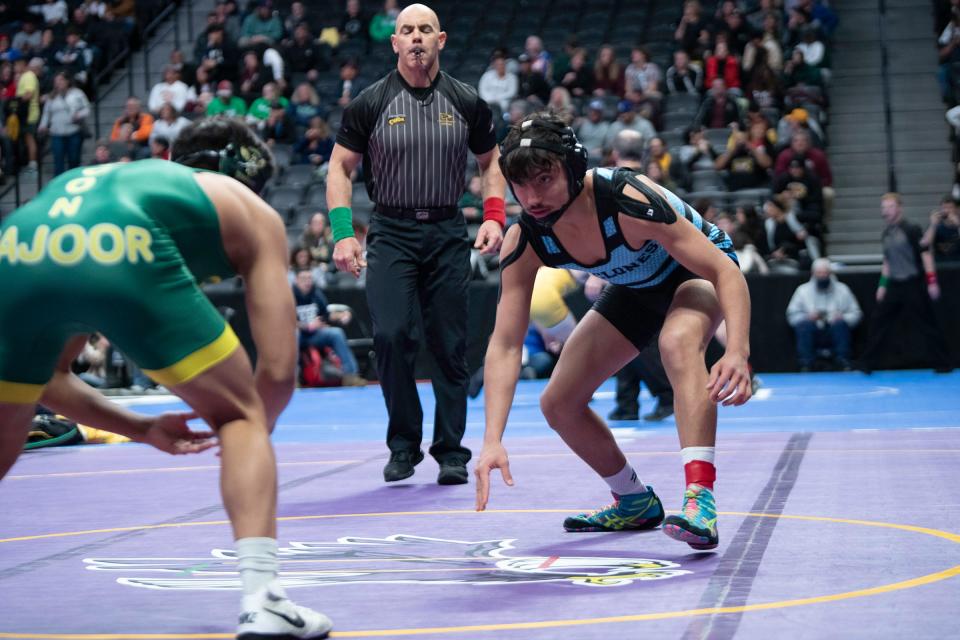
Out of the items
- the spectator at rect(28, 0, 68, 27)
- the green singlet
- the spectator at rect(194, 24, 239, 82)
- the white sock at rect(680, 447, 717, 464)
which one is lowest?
the white sock at rect(680, 447, 717, 464)

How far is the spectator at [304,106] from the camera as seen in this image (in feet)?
52.6

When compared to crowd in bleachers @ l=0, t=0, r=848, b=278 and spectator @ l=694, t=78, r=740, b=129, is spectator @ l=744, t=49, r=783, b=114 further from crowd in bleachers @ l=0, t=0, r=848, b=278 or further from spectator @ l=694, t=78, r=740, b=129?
spectator @ l=694, t=78, r=740, b=129

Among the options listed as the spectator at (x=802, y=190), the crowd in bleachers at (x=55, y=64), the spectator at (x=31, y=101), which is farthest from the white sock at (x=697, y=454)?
the spectator at (x=31, y=101)

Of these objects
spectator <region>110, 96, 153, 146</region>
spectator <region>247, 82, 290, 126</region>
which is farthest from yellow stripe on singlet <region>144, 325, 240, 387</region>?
spectator <region>110, 96, 153, 146</region>

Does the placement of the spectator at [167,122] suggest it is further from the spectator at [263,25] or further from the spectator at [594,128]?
the spectator at [594,128]

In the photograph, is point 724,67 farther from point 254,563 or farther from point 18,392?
point 254,563

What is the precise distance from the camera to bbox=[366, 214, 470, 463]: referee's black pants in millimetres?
5398

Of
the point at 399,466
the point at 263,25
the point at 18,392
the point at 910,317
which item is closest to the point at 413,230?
the point at 399,466

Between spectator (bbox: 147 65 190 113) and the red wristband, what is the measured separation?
11577mm

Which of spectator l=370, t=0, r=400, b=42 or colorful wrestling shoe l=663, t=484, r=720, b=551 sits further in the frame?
spectator l=370, t=0, r=400, b=42

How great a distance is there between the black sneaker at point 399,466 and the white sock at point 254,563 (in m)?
2.82

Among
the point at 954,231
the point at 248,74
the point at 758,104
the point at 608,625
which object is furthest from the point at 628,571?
the point at 248,74

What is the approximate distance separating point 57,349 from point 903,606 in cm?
184

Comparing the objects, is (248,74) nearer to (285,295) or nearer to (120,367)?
(120,367)
